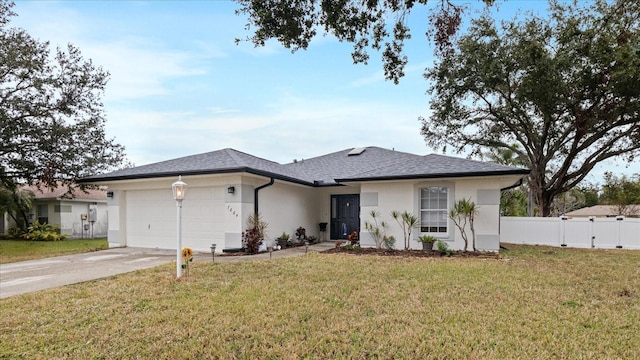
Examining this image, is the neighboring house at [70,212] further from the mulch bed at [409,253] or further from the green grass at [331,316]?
the green grass at [331,316]

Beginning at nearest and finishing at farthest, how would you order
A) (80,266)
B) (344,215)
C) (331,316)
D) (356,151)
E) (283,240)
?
(331,316) → (80,266) → (283,240) → (344,215) → (356,151)

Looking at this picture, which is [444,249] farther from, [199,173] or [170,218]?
[170,218]

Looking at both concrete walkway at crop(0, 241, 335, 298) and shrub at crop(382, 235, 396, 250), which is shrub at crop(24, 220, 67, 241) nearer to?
concrete walkway at crop(0, 241, 335, 298)

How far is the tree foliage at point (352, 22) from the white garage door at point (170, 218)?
740cm

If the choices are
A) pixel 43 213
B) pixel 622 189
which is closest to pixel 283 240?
pixel 43 213

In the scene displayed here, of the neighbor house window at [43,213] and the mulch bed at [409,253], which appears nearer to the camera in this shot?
the mulch bed at [409,253]

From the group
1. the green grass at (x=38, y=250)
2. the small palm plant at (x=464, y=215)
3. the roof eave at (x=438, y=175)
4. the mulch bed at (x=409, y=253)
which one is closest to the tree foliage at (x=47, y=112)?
the green grass at (x=38, y=250)

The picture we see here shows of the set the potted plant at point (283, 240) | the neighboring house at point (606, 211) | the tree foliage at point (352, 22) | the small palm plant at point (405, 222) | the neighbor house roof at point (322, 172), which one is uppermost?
the tree foliage at point (352, 22)

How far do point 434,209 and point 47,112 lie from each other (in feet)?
54.5

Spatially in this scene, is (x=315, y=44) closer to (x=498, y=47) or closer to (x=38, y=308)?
(x=38, y=308)

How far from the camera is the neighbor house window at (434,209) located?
460 inches

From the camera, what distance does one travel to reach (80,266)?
9219 millimetres

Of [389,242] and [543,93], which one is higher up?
[543,93]

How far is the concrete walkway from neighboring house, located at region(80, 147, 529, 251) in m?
0.96
